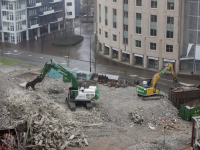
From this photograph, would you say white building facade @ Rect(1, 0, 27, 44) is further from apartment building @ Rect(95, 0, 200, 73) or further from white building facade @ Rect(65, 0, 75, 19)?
apartment building @ Rect(95, 0, 200, 73)

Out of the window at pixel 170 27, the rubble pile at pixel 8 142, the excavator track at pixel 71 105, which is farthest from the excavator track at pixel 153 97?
the rubble pile at pixel 8 142

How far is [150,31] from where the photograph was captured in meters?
75.1

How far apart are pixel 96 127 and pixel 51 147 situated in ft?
24.3

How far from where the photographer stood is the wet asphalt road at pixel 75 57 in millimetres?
71525

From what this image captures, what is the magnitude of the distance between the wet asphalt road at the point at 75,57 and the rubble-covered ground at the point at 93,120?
1312cm

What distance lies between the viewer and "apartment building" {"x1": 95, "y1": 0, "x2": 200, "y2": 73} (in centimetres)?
7294

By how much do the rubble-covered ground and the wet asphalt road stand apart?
13122 mm

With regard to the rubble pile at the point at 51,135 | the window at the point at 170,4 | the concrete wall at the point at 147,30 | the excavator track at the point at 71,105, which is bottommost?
the rubble pile at the point at 51,135

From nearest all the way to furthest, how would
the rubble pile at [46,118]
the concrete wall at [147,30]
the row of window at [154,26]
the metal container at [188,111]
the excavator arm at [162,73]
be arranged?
the rubble pile at [46,118] → the metal container at [188,111] → the excavator arm at [162,73] → the concrete wall at [147,30] → the row of window at [154,26]

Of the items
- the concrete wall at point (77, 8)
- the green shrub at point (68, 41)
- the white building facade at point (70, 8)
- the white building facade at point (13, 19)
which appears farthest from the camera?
the concrete wall at point (77, 8)

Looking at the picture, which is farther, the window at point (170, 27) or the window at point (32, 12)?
the window at point (32, 12)

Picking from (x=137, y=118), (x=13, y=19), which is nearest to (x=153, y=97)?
(x=137, y=118)

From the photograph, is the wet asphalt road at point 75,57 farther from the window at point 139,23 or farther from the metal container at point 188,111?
the metal container at point 188,111

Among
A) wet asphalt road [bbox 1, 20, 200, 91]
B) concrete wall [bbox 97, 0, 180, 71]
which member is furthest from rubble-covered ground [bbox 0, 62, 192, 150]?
concrete wall [bbox 97, 0, 180, 71]
